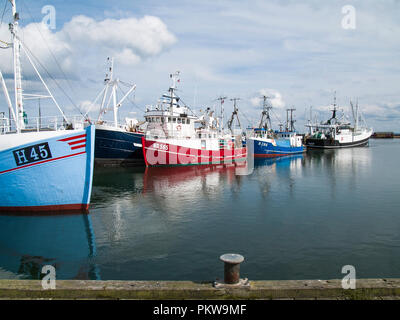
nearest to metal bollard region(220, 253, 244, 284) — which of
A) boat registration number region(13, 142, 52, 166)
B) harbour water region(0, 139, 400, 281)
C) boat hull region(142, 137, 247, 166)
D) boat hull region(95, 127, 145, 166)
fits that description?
harbour water region(0, 139, 400, 281)

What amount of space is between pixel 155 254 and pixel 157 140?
79.4ft

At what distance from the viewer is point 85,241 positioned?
39.5ft

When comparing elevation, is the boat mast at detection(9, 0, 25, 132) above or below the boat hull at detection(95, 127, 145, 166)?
above

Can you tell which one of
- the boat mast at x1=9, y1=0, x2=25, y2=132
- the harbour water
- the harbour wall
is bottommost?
the harbour water

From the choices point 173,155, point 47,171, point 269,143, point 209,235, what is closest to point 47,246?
point 47,171

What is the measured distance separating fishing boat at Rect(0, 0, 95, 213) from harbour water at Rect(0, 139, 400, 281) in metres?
0.99

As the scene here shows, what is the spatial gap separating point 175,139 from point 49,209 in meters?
21.2

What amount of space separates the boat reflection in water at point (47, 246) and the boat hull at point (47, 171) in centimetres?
76

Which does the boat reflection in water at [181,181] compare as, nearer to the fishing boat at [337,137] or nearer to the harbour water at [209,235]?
the harbour water at [209,235]

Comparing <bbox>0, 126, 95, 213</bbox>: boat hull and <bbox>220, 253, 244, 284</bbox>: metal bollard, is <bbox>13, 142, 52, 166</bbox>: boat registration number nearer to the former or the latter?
<bbox>0, 126, 95, 213</bbox>: boat hull

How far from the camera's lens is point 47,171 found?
14859mm

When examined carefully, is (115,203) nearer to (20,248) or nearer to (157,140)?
(20,248)

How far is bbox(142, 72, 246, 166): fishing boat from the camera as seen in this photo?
3487 centimetres
